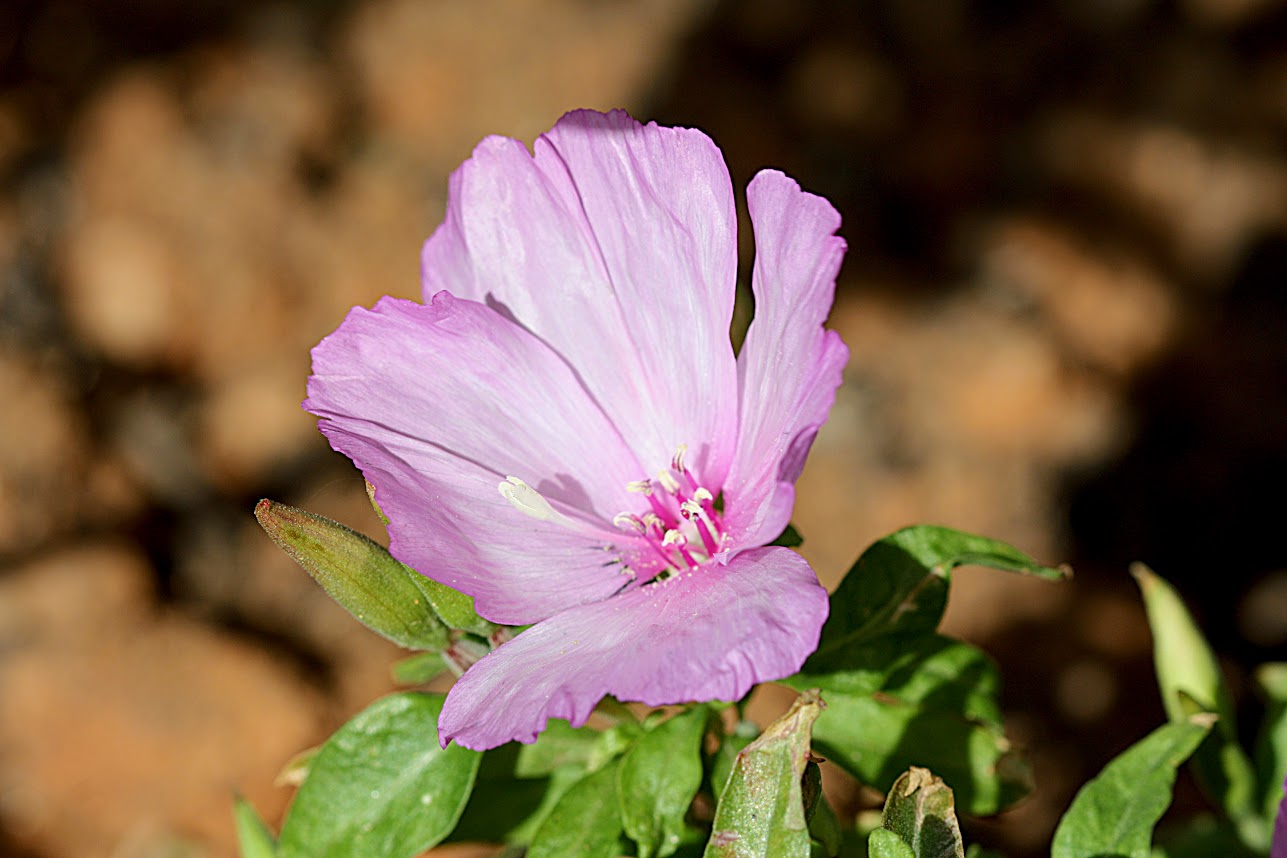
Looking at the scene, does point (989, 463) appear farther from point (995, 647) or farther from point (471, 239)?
point (471, 239)

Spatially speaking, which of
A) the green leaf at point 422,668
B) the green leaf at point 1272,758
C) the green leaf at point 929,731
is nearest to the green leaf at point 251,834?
the green leaf at point 422,668

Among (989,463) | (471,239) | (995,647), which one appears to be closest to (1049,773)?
(995,647)

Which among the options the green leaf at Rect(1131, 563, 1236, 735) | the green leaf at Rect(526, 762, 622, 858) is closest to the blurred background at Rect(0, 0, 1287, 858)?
the green leaf at Rect(1131, 563, 1236, 735)

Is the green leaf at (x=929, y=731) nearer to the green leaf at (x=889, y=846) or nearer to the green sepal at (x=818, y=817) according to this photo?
the green sepal at (x=818, y=817)

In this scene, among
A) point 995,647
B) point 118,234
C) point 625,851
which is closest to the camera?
point 625,851

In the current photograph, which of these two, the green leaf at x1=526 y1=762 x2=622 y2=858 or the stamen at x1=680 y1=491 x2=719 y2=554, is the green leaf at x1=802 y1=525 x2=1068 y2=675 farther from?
the green leaf at x1=526 y1=762 x2=622 y2=858

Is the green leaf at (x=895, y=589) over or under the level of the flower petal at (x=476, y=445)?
under

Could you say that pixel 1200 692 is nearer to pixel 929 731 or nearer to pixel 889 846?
pixel 929 731
